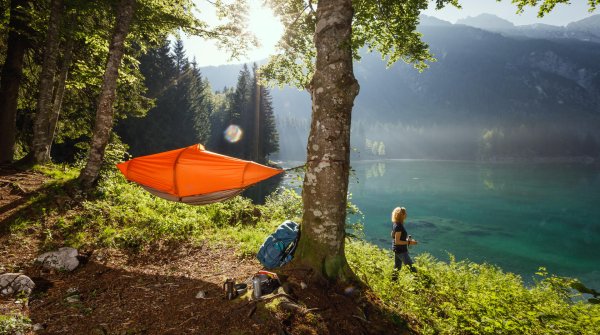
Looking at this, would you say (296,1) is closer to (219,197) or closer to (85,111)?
(219,197)

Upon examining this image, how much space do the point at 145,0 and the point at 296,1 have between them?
506 centimetres

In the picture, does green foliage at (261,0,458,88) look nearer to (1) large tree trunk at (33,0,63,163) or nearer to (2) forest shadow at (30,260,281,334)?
(2) forest shadow at (30,260,281,334)

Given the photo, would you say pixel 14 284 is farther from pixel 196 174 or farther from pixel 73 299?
pixel 196 174

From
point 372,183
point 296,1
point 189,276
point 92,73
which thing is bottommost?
point 372,183

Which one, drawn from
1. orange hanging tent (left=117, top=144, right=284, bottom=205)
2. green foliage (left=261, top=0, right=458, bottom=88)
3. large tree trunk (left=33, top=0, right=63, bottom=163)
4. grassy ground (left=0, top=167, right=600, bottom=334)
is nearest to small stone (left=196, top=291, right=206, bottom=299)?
grassy ground (left=0, top=167, right=600, bottom=334)

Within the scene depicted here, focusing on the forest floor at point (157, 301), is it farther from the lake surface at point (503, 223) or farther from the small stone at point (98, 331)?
the lake surface at point (503, 223)

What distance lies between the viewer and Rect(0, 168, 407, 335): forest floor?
3.64 m

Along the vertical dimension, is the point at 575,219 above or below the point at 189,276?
below

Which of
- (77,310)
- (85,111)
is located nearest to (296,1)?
(77,310)

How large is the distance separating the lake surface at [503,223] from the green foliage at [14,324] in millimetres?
15591

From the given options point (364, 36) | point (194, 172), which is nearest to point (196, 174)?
point (194, 172)

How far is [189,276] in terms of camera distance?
5.52 meters

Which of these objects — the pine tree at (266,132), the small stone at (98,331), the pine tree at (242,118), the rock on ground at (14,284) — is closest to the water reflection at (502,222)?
the pine tree at (266,132)

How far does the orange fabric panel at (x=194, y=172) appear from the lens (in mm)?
6574
